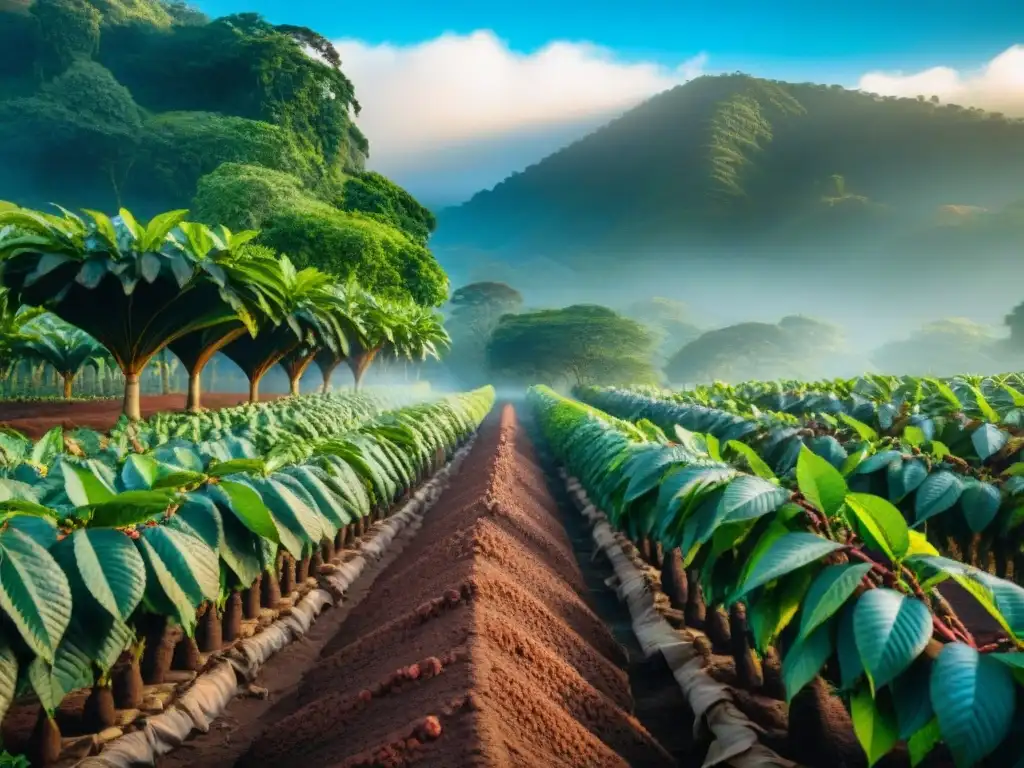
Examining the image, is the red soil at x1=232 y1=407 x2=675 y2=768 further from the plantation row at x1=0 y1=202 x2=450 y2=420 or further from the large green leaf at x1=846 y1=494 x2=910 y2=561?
the plantation row at x1=0 y1=202 x2=450 y2=420

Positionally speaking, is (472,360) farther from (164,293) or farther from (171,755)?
(171,755)

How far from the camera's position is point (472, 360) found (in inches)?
2960

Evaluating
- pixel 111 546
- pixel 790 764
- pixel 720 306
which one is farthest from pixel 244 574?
pixel 720 306

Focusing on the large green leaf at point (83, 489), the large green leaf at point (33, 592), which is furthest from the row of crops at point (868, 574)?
the large green leaf at point (83, 489)

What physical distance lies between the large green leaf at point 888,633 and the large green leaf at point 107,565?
60.8 inches

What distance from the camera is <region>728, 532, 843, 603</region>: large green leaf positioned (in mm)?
1543

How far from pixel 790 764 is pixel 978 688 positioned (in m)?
1.05

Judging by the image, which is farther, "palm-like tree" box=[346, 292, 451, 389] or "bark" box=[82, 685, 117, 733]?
"palm-like tree" box=[346, 292, 451, 389]

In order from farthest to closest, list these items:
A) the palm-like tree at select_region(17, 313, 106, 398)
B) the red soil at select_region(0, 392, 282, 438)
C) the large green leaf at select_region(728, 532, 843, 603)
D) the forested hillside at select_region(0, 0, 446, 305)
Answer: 1. the forested hillside at select_region(0, 0, 446, 305)
2. the palm-like tree at select_region(17, 313, 106, 398)
3. the red soil at select_region(0, 392, 282, 438)
4. the large green leaf at select_region(728, 532, 843, 603)

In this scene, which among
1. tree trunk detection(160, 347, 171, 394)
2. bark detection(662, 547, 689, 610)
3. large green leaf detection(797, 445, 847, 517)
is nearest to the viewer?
large green leaf detection(797, 445, 847, 517)

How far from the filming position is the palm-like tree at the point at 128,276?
651 cm

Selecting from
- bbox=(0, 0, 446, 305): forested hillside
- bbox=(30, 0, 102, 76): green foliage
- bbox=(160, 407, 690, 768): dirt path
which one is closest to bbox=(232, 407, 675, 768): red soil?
bbox=(160, 407, 690, 768): dirt path

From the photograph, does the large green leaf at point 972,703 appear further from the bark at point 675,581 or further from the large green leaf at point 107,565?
the bark at point 675,581

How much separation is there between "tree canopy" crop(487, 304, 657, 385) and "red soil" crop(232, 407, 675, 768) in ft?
165
